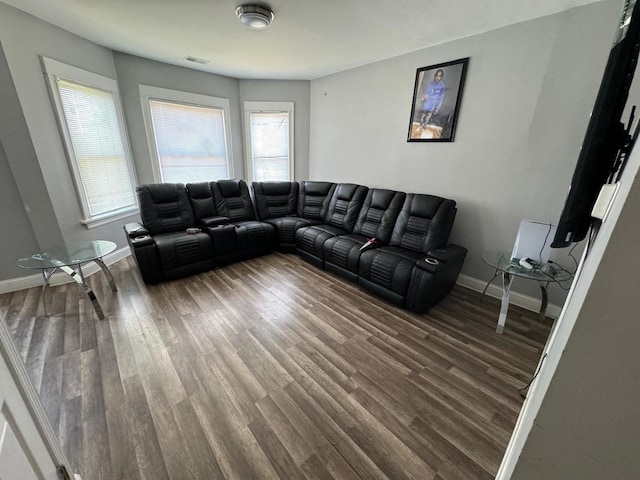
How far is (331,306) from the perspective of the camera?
2475 mm

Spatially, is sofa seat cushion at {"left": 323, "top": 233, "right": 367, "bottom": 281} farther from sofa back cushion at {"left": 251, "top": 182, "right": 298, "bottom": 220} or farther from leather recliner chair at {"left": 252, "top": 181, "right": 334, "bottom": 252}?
sofa back cushion at {"left": 251, "top": 182, "right": 298, "bottom": 220}

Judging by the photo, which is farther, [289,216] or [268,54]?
[289,216]

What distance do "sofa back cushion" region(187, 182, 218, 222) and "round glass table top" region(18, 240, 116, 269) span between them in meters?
1.17

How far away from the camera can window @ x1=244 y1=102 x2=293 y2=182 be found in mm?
4336

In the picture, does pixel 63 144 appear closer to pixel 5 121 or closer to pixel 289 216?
pixel 5 121

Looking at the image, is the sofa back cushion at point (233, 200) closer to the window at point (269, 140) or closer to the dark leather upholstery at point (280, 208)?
the dark leather upholstery at point (280, 208)

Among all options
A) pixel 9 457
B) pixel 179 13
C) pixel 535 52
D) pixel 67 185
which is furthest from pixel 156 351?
pixel 535 52

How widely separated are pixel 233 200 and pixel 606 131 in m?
3.82

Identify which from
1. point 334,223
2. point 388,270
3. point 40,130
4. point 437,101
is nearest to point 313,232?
point 334,223

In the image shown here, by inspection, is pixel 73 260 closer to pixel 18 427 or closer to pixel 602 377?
pixel 18 427

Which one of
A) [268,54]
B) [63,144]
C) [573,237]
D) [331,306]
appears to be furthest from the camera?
[268,54]

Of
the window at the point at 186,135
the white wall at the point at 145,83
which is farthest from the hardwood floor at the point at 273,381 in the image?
the window at the point at 186,135

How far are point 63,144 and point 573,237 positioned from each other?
424 cm

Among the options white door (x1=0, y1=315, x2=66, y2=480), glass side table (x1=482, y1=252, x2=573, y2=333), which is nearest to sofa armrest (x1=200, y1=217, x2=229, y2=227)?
white door (x1=0, y1=315, x2=66, y2=480)
